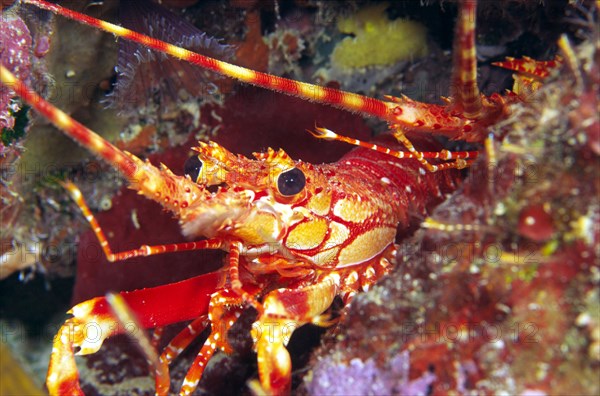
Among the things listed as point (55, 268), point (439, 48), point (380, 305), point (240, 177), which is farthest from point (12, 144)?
point (439, 48)

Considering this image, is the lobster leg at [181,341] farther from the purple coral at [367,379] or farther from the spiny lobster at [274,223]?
the purple coral at [367,379]

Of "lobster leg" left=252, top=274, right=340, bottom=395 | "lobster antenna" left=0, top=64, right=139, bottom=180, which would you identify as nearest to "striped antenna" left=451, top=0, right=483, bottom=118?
"lobster leg" left=252, top=274, right=340, bottom=395

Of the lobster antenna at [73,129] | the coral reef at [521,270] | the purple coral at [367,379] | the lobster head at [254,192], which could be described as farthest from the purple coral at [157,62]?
the purple coral at [367,379]

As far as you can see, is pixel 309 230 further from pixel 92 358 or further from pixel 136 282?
pixel 92 358

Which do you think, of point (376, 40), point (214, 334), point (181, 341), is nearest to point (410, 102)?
point (214, 334)

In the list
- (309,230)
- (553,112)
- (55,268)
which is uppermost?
(553,112)

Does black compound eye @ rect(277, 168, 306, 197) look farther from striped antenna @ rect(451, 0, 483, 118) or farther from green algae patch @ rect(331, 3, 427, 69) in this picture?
green algae patch @ rect(331, 3, 427, 69)
